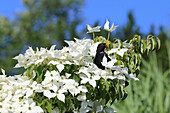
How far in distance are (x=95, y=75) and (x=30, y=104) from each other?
470 mm

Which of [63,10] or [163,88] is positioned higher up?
[63,10]

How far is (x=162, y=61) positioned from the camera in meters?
6.66

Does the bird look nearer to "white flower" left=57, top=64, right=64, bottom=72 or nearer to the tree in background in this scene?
"white flower" left=57, top=64, right=64, bottom=72

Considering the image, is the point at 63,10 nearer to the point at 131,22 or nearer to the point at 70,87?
the point at 131,22

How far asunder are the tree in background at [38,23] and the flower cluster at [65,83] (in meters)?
12.0

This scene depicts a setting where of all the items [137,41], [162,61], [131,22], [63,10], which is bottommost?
[137,41]

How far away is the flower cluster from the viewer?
1825 millimetres

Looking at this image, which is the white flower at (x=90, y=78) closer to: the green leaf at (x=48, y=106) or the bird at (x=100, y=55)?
the bird at (x=100, y=55)

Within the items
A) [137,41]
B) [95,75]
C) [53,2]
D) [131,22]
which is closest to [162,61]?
[131,22]

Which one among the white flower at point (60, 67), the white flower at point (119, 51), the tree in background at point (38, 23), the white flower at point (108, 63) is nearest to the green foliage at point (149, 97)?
the white flower at point (119, 51)

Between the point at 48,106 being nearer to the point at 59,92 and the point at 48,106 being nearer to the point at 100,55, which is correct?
the point at 59,92

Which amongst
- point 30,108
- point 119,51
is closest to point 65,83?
point 30,108

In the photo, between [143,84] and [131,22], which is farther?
[131,22]

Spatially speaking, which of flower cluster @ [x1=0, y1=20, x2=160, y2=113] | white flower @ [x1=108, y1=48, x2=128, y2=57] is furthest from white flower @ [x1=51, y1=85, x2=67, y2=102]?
white flower @ [x1=108, y1=48, x2=128, y2=57]
